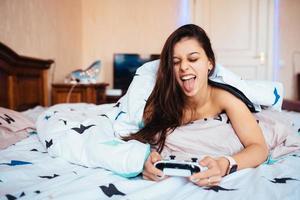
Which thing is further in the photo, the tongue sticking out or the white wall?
the white wall

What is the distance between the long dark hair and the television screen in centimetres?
222

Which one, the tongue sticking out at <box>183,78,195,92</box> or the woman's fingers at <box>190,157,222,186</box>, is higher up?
the tongue sticking out at <box>183,78,195,92</box>

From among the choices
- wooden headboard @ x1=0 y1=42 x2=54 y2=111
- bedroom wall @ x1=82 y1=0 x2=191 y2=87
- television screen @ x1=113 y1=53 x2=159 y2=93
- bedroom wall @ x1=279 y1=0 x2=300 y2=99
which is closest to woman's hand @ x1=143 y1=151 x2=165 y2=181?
wooden headboard @ x1=0 y1=42 x2=54 y2=111

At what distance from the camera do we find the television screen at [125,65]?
10.8ft

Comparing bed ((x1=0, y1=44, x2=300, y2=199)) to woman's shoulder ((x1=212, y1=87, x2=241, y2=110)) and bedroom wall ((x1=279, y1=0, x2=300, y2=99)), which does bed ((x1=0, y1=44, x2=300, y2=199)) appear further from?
bedroom wall ((x1=279, y1=0, x2=300, y2=99))

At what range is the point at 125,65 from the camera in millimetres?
3307

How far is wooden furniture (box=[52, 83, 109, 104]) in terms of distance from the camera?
2.65 meters

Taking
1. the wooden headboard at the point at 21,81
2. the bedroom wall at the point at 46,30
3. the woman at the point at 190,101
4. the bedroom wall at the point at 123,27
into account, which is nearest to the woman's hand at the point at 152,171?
the woman at the point at 190,101

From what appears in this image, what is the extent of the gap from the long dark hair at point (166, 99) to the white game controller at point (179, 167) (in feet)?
0.74

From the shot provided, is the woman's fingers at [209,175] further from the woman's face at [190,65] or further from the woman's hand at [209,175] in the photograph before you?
the woman's face at [190,65]

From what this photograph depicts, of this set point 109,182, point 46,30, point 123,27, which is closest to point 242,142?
point 109,182

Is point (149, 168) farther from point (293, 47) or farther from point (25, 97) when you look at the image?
point (293, 47)

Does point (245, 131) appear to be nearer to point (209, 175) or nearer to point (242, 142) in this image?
point (242, 142)

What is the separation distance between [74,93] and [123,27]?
1.29m
